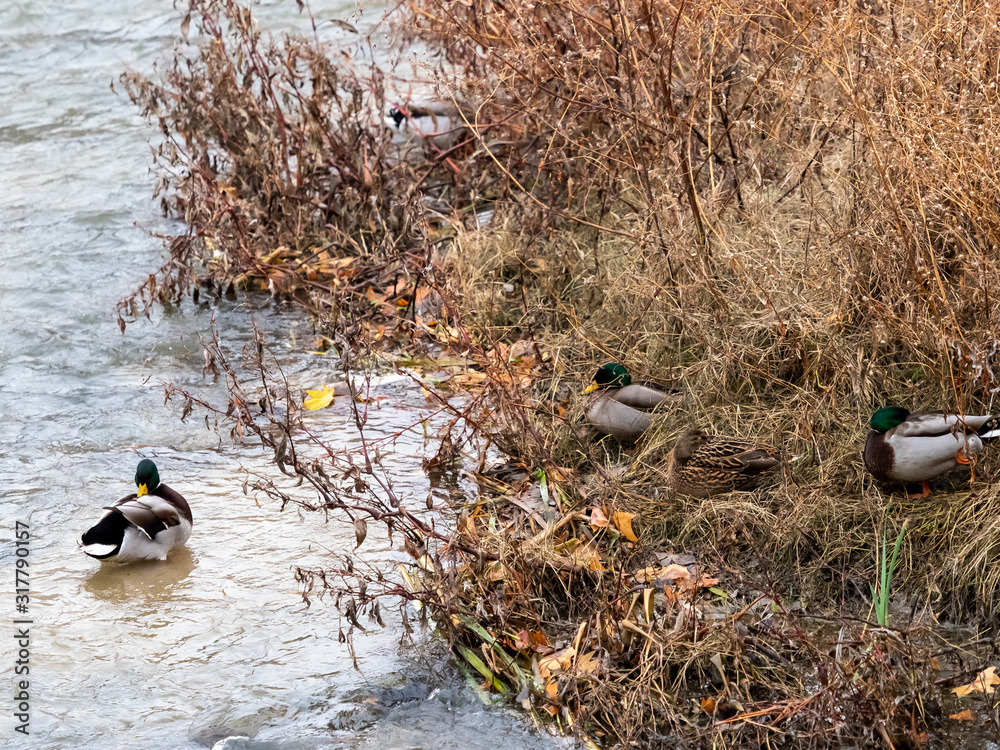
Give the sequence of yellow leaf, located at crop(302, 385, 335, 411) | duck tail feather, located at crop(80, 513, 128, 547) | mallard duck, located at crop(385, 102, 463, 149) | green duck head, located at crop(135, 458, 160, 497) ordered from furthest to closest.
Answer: mallard duck, located at crop(385, 102, 463, 149) < yellow leaf, located at crop(302, 385, 335, 411) < green duck head, located at crop(135, 458, 160, 497) < duck tail feather, located at crop(80, 513, 128, 547)

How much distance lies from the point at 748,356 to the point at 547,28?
2064mm

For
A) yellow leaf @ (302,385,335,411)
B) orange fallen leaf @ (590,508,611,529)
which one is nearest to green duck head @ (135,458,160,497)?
yellow leaf @ (302,385,335,411)

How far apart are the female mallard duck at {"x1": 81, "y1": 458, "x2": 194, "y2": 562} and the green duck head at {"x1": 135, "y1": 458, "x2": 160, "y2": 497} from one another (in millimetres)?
120

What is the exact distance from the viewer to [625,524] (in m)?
4.26

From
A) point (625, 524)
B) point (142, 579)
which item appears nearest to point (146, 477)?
point (142, 579)

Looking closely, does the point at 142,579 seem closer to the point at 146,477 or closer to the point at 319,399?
the point at 146,477

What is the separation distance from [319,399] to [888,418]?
2716 millimetres

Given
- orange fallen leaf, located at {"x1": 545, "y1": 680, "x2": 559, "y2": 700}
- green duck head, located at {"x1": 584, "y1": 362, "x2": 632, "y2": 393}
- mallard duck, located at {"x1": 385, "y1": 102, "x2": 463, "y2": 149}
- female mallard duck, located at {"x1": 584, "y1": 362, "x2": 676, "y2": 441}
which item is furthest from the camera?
mallard duck, located at {"x1": 385, "y1": 102, "x2": 463, "y2": 149}

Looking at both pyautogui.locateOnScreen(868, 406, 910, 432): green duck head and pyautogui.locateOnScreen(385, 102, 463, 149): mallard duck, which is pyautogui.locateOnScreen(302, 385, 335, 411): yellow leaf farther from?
pyautogui.locateOnScreen(868, 406, 910, 432): green duck head

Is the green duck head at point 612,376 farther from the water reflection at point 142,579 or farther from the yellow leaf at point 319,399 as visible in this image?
the water reflection at point 142,579

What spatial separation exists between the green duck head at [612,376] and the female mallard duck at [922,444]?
1151mm

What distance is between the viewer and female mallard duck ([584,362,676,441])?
475 centimetres

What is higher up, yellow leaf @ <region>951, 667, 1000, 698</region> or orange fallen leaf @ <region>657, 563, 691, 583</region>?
orange fallen leaf @ <region>657, 563, 691, 583</region>

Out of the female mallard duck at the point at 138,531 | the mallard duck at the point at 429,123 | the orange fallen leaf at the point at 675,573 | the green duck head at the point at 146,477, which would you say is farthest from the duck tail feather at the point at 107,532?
the mallard duck at the point at 429,123
